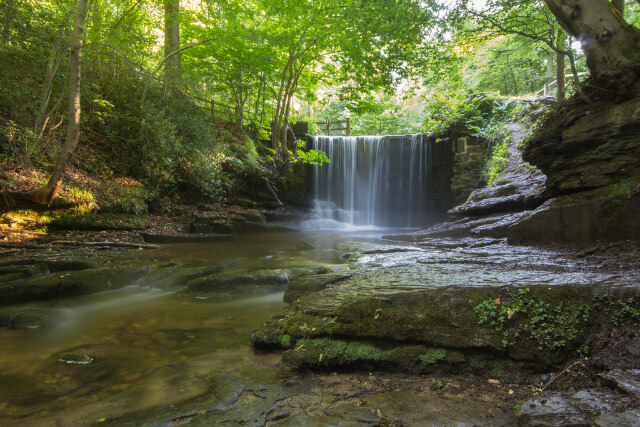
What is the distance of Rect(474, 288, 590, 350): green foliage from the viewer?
7.82 ft

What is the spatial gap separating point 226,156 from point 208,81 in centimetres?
327

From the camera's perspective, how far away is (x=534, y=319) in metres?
2.53

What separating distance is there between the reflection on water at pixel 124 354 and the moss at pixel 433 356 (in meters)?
1.11

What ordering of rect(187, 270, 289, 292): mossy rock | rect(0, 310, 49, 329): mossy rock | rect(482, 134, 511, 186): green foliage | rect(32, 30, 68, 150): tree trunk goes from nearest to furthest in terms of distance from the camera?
rect(0, 310, 49, 329): mossy rock → rect(187, 270, 289, 292): mossy rock → rect(32, 30, 68, 150): tree trunk → rect(482, 134, 511, 186): green foliage

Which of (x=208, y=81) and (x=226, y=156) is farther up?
(x=208, y=81)

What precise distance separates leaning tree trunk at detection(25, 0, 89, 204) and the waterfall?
10325mm

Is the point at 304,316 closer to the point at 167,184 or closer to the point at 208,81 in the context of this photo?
the point at 167,184

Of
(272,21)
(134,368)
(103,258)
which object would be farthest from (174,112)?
(134,368)

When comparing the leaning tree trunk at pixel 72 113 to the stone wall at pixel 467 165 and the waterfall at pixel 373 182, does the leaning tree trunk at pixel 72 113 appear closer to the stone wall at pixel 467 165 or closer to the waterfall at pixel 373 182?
the waterfall at pixel 373 182

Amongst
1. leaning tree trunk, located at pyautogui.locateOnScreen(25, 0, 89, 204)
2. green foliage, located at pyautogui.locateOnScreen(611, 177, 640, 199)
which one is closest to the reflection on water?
leaning tree trunk, located at pyautogui.locateOnScreen(25, 0, 89, 204)

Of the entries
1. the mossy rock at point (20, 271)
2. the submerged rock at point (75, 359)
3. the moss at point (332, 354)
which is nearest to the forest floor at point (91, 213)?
the mossy rock at point (20, 271)

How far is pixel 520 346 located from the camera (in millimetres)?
2420

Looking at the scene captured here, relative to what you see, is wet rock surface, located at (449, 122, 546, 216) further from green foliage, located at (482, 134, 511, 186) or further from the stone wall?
the stone wall

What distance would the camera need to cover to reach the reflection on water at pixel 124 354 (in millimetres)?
2461
